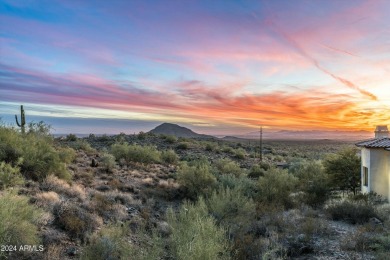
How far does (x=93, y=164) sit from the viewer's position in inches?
885

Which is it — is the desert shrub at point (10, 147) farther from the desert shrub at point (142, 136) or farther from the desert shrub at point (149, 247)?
the desert shrub at point (142, 136)

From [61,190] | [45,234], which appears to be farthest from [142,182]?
[45,234]

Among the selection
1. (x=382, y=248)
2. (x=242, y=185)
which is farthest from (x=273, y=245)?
(x=242, y=185)

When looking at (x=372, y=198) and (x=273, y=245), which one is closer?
(x=273, y=245)

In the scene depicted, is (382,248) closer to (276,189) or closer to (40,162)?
(276,189)

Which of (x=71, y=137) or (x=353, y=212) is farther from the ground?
(x=71, y=137)

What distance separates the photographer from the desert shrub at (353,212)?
14.1m

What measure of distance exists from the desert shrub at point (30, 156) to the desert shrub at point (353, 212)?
12.8 metres

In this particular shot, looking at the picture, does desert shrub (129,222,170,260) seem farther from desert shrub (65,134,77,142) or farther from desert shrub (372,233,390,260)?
desert shrub (65,134,77,142)

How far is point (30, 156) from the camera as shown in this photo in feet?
50.6

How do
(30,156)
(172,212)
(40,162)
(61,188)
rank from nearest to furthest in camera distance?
(172,212), (61,188), (40,162), (30,156)

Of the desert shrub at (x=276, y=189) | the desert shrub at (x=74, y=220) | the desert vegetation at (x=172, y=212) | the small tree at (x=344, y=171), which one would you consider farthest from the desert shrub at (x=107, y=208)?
the small tree at (x=344, y=171)

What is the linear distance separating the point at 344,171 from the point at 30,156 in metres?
18.4

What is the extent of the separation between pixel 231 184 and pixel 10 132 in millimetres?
11820
